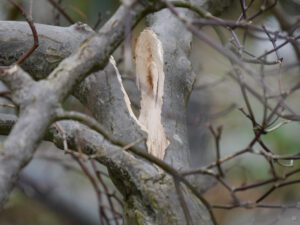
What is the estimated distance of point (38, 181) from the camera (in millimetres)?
3088

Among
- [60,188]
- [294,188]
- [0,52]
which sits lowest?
[60,188]

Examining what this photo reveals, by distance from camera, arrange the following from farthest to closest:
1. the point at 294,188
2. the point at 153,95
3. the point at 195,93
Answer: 1. the point at 294,188
2. the point at 195,93
3. the point at 153,95

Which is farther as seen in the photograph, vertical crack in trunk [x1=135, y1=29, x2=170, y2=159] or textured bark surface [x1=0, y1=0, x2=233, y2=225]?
vertical crack in trunk [x1=135, y1=29, x2=170, y2=159]

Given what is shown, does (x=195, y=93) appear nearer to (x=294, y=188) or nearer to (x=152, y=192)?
(x=294, y=188)

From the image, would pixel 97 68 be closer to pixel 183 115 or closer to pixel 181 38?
pixel 183 115

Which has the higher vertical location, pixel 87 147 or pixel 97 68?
pixel 97 68

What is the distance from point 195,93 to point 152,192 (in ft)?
5.73

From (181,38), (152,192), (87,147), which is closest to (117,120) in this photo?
(87,147)

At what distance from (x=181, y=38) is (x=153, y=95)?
311 millimetres

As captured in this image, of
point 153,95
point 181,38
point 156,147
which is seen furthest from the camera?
point 181,38

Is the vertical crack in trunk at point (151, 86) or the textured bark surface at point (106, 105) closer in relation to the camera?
the textured bark surface at point (106, 105)

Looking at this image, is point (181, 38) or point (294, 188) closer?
point (181, 38)

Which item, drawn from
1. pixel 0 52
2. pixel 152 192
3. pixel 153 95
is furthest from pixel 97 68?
pixel 0 52

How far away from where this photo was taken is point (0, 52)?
63.0 inches
